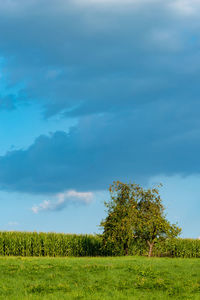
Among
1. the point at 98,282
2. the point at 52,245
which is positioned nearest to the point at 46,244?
the point at 52,245

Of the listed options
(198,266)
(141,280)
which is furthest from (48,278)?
(198,266)

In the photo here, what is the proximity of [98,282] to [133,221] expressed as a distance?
2152cm

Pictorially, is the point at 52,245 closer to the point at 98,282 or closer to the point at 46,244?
the point at 46,244

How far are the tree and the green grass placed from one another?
17006mm

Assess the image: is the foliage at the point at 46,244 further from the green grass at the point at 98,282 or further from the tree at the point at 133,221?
the green grass at the point at 98,282

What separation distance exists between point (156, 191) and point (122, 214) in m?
4.25

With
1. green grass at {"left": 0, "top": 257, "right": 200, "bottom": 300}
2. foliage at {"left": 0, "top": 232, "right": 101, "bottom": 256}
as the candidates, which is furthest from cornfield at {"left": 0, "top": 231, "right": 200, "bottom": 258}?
green grass at {"left": 0, "top": 257, "right": 200, "bottom": 300}

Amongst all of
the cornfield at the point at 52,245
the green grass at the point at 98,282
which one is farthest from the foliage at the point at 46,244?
the green grass at the point at 98,282

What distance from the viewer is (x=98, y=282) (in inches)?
691

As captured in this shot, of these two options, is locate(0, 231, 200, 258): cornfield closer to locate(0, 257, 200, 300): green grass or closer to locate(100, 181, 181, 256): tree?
locate(100, 181, 181, 256): tree

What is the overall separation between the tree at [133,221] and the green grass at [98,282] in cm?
1701

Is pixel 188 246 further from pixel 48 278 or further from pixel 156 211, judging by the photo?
pixel 48 278

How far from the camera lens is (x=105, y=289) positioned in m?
16.4

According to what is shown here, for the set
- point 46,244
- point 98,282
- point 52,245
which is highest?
point 46,244
